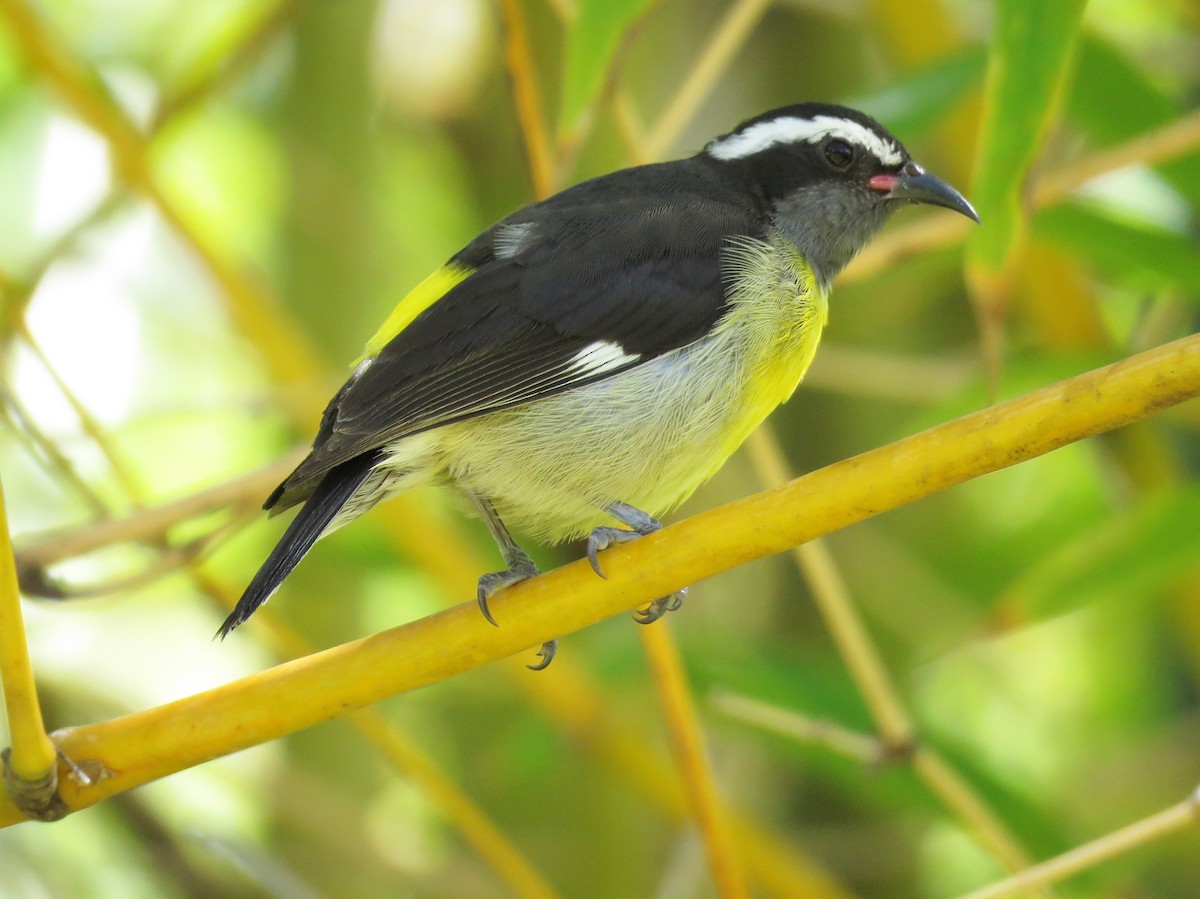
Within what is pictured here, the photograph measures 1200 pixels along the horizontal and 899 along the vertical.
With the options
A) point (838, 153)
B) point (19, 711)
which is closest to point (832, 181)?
→ point (838, 153)

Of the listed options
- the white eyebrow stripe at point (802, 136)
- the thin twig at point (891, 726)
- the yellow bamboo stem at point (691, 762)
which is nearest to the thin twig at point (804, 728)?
the thin twig at point (891, 726)

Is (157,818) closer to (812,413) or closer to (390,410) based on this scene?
(390,410)

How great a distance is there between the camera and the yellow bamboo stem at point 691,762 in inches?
78.4

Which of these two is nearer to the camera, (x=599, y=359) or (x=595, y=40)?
(x=595, y=40)

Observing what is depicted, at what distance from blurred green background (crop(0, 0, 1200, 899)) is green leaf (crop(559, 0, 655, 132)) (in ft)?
1.04

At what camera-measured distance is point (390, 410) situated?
6.40 ft

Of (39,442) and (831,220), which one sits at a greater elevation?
(831,220)

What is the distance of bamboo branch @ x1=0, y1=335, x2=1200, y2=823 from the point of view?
1.32 m

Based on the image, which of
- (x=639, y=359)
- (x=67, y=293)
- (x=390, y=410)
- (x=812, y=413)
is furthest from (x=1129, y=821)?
(x=67, y=293)

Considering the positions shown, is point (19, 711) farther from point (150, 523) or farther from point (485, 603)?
point (150, 523)

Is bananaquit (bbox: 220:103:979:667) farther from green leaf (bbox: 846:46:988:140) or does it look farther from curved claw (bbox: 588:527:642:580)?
green leaf (bbox: 846:46:988:140)

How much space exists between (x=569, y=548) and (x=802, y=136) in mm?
1334

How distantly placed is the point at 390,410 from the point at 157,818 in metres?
1.45

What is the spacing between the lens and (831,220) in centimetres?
254
